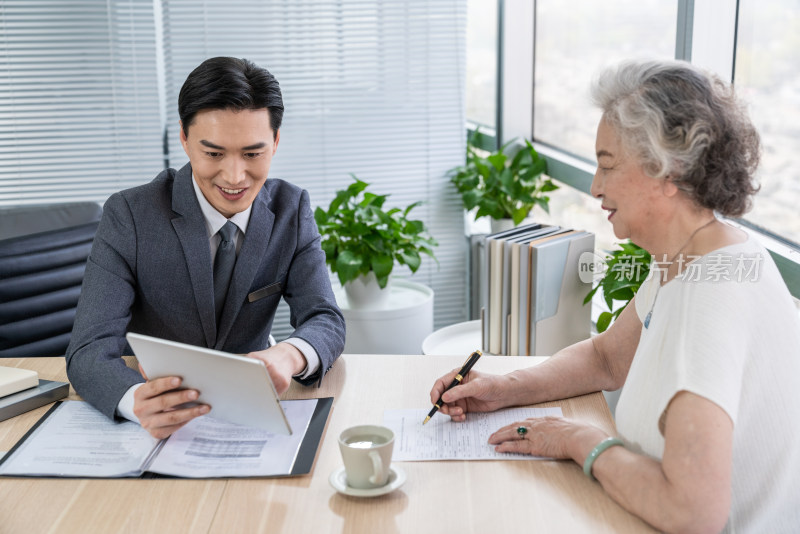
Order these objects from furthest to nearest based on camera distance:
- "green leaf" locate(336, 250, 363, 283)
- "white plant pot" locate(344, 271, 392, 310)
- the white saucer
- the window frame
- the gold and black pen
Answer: "white plant pot" locate(344, 271, 392, 310) < "green leaf" locate(336, 250, 363, 283) < the window frame < the gold and black pen < the white saucer

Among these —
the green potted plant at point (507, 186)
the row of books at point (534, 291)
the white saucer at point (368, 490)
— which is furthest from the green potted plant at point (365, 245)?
the white saucer at point (368, 490)

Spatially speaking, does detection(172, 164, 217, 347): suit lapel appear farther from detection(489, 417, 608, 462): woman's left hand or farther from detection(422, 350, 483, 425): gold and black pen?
detection(489, 417, 608, 462): woman's left hand

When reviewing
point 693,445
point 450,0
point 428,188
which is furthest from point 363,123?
point 693,445

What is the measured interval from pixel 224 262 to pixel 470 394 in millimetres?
691

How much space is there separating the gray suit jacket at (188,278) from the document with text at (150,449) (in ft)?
0.56

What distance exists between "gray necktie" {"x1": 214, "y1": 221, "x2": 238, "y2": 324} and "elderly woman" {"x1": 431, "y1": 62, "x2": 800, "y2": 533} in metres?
0.79

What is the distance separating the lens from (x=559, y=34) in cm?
315

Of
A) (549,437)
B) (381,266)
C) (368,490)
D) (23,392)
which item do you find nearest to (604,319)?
(381,266)

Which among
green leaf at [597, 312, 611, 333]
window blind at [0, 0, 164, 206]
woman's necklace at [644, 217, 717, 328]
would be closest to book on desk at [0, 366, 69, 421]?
woman's necklace at [644, 217, 717, 328]

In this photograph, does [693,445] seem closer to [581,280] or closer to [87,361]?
[87,361]

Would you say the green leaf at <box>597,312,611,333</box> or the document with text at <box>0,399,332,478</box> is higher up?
the document with text at <box>0,399,332,478</box>

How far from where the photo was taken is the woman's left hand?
124 cm

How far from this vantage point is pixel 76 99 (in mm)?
3176

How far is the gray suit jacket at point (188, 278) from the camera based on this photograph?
5.42 ft
